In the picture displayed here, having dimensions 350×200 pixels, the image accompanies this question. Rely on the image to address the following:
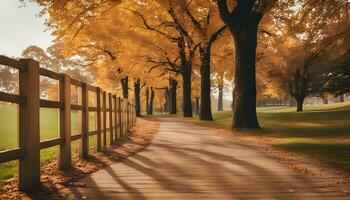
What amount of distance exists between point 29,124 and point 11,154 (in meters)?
0.53

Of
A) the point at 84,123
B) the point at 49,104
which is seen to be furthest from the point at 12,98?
the point at 84,123

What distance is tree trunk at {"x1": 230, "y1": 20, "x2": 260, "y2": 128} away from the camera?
1845cm

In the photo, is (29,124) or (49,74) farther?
(49,74)

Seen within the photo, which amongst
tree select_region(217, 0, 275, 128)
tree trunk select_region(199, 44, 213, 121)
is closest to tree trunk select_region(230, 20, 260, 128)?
tree select_region(217, 0, 275, 128)

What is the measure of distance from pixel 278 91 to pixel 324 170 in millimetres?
37659

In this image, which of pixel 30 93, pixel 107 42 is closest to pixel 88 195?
pixel 30 93

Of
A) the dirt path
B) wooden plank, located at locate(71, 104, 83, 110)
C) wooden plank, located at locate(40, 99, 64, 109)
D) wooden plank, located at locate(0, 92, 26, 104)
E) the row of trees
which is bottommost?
the dirt path

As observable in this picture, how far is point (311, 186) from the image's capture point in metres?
6.02

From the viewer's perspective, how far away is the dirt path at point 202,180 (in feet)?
18.0

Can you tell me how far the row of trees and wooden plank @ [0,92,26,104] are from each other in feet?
40.6

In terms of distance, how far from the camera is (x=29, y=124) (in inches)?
224

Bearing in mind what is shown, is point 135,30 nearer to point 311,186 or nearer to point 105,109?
point 105,109

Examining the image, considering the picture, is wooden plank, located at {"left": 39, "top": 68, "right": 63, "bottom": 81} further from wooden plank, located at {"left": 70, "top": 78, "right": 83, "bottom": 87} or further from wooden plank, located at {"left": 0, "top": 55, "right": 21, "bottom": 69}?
wooden plank, located at {"left": 70, "top": 78, "right": 83, "bottom": 87}

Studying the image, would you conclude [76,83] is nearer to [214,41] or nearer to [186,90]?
[214,41]
